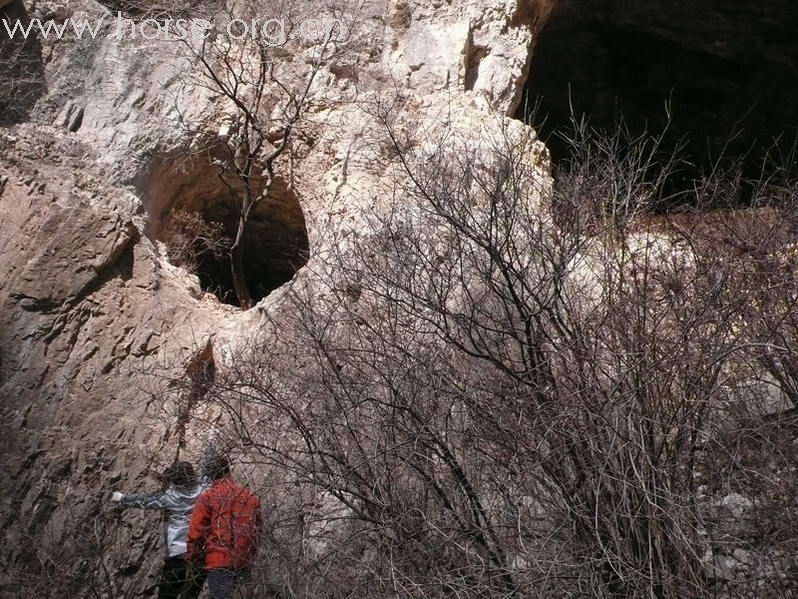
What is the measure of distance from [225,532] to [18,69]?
5137 mm

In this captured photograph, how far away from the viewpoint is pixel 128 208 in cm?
923

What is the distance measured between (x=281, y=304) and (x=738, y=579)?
15.2 feet

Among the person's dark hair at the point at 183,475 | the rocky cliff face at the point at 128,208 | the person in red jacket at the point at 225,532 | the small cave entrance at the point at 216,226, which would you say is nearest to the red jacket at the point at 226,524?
the person in red jacket at the point at 225,532

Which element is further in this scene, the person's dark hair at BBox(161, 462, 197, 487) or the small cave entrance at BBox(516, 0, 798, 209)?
the small cave entrance at BBox(516, 0, 798, 209)

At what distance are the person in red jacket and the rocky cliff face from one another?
48.8 inches

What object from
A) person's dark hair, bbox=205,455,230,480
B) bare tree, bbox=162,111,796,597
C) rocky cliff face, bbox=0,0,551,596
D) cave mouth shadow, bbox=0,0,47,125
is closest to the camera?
bare tree, bbox=162,111,796,597

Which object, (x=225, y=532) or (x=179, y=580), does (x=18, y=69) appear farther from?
(x=225, y=532)

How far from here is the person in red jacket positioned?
630 centimetres

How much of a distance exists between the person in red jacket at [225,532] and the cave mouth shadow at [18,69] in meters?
4.57

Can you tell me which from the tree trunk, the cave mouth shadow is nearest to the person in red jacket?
the tree trunk

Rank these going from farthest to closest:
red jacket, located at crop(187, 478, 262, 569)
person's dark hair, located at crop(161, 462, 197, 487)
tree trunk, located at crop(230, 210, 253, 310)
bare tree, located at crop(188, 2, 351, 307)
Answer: tree trunk, located at crop(230, 210, 253, 310) → bare tree, located at crop(188, 2, 351, 307) → person's dark hair, located at crop(161, 462, 197, 487) → red jacket, located at crop(187, 478, 262, 569)

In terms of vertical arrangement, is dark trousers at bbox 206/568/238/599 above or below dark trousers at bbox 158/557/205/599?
above

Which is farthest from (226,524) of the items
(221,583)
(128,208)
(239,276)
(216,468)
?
(239,276)

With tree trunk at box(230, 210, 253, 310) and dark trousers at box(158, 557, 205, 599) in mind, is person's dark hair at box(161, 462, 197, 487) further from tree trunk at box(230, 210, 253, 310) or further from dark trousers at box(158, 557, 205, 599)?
tree trunk at box(230, 210, 253, 310)
